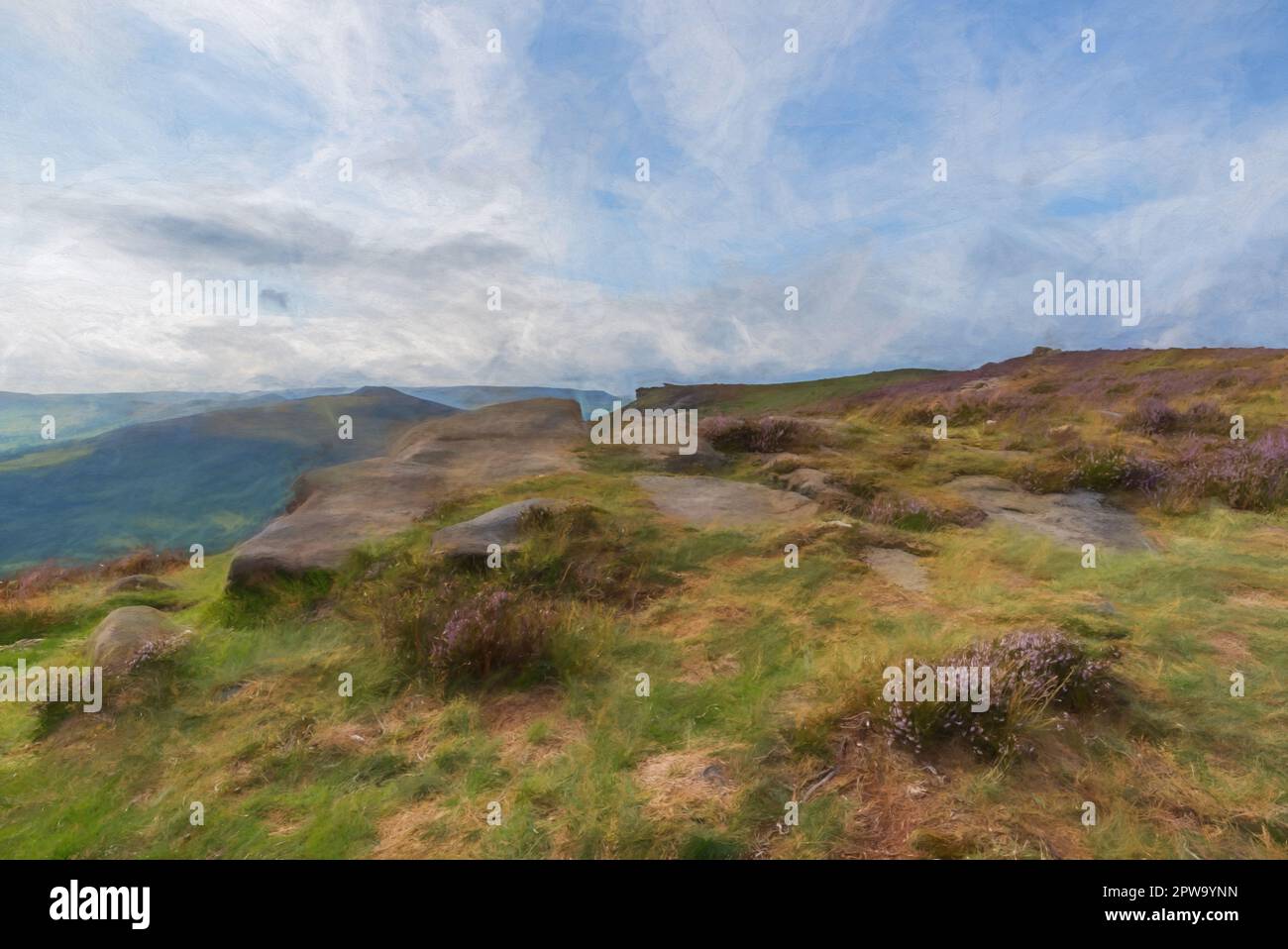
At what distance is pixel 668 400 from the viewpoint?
37.0 metres

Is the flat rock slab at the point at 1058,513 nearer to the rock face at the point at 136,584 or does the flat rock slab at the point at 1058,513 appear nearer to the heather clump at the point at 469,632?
the heather clump at the point at 469,632

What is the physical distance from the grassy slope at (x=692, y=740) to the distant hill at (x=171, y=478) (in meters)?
4.53

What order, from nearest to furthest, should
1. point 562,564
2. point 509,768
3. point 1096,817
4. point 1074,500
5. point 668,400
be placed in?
point 1096,817
point 509,768
point 562,564
point 1074,500
point 668,400

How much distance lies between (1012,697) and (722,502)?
6748 millimetres

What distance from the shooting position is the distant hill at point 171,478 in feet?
39.1

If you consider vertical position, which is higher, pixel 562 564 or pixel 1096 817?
pixel 562 564

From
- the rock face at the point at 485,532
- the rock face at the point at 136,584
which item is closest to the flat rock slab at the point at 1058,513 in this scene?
the rock face at the point at 485,532

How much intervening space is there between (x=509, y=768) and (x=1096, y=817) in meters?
4.01

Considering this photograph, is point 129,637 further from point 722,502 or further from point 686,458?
point 686,458

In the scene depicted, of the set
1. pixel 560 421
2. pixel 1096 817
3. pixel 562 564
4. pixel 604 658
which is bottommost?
pixel 1096 817

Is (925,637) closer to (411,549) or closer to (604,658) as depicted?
(604,658)

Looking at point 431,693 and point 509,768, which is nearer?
point 509,768

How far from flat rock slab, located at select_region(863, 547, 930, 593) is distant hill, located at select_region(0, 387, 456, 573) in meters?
10.4

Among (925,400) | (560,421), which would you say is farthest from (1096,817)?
(925,400)
